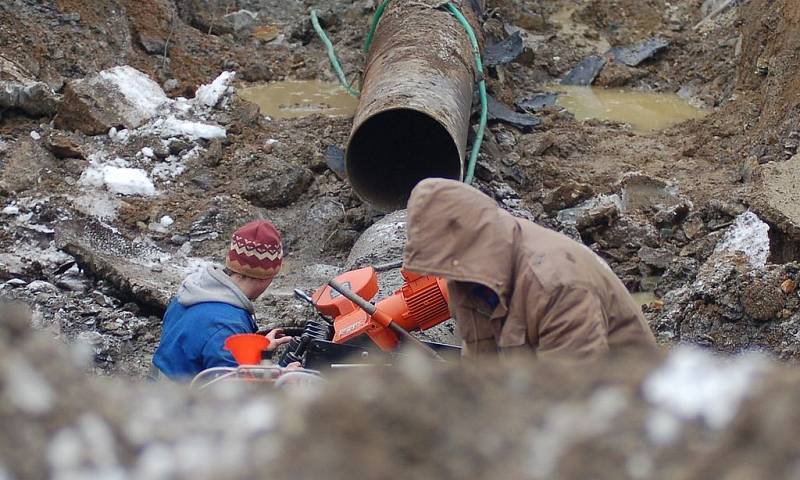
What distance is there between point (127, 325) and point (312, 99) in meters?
5.23

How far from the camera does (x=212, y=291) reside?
148 inches

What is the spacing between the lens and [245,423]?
1.67m

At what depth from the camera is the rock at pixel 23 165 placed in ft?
23.5

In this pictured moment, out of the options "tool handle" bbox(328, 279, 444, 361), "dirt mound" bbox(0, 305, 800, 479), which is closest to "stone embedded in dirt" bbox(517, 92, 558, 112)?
"tool handle" bbox(328, 279, 444, 361)

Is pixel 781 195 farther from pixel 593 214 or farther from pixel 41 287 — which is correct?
pixel 41 287

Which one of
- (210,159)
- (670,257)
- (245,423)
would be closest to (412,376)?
(245,423)

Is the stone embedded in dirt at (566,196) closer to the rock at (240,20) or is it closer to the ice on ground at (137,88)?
the ice on ground at (137,88)

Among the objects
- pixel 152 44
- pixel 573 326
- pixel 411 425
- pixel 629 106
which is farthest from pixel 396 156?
pixel 411 425

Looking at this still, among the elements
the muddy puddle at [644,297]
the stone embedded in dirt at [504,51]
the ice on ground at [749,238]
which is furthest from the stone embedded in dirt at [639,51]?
the muddy puddle at [644,297]

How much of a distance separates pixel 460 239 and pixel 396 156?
5194 millimetres

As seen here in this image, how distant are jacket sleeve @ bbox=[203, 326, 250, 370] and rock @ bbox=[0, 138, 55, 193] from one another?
13.3 ft

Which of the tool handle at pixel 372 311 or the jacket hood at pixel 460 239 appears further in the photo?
the tool handle at pixel 372 311

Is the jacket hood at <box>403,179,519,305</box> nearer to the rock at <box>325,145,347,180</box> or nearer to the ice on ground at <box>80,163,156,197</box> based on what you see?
the rock at <box>325,145,347,180</box>

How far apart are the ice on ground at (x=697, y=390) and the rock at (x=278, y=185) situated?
6.14m
